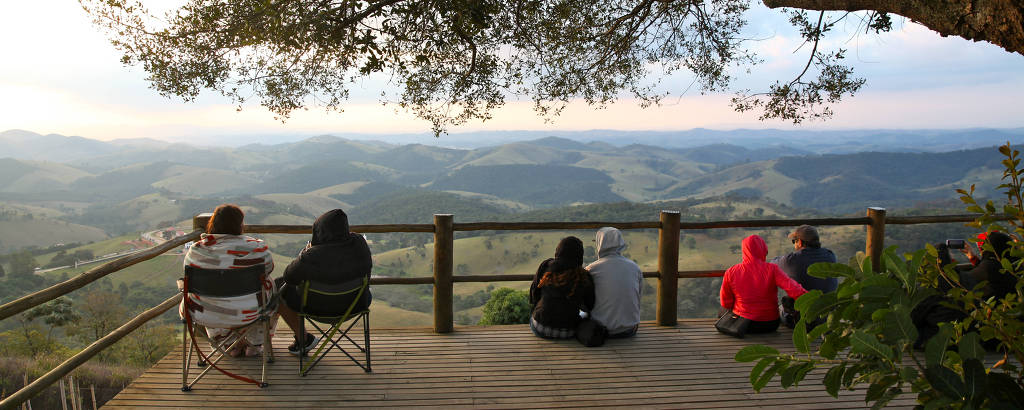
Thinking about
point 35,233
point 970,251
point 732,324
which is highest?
point 970,251

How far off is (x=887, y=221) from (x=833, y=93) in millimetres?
1457

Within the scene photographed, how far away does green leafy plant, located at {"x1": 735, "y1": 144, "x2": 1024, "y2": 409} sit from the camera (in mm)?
1225

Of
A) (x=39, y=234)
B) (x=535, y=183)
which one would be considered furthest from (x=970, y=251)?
(x=535, y=183)

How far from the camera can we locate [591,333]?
173 inches

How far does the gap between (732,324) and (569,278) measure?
1.47m

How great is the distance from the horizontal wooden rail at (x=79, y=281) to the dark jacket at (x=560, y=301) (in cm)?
243

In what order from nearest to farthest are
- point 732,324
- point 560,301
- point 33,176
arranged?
point 560,301 < point 732,324 < point 33,176

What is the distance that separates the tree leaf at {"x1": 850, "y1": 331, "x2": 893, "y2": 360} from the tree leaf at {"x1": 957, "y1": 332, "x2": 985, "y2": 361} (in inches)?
6.3

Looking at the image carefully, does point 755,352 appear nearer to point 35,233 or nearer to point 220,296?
point 220,296

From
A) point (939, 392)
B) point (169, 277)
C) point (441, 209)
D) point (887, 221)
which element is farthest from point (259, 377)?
point (441, 209)

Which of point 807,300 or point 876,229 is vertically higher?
point 807,300

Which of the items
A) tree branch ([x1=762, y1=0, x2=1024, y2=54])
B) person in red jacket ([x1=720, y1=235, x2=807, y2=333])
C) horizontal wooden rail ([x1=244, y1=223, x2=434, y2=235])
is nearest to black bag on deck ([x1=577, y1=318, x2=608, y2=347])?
person in red jacket ([x1=720, y1=235, x2=807, y2=333])

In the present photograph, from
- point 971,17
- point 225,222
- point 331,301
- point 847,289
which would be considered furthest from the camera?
point 331,301

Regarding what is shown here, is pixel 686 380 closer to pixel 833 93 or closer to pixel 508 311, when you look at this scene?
pixel 508 311
